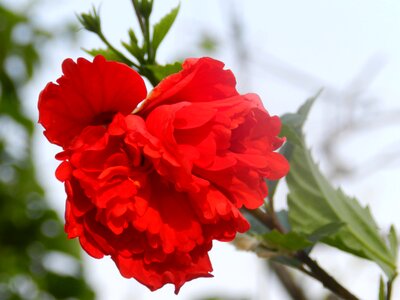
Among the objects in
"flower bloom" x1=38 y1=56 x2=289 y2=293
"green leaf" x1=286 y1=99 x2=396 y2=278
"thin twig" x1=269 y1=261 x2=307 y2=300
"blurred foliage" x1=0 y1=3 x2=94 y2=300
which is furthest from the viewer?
"blurred foliage" x1=0 y1=3 x2=94 y2=300

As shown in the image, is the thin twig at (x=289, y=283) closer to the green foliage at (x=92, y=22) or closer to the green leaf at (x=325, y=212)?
the green leaf at (x=325, y=212)

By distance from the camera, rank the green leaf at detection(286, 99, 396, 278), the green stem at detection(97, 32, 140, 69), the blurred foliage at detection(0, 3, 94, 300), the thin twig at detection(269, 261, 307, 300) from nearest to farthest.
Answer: the green stem at detection(97, 32, 140, 69), the green leaf at detection(286, 99, 396, 278), the thin twig at detection(269, 261, 307, 300), the blurred foliage at detection(0, 3, 94, 300)

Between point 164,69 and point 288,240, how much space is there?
24cm

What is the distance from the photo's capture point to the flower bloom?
1.98 feet

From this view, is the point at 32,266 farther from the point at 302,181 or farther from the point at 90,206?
the point at 90,206

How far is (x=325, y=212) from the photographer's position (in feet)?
2.89

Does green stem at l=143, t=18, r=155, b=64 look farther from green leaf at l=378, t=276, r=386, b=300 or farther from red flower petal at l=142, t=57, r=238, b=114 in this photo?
green leaf at l=378, t=276, r=386, b=300

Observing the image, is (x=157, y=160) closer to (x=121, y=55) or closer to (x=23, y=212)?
(x=121, y=55)

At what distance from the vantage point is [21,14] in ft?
8.25

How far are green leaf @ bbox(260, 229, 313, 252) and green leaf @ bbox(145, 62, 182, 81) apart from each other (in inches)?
8.4

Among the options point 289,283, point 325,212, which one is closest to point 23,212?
point 289,283

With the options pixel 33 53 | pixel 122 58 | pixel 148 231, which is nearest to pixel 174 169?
pixel 148 231

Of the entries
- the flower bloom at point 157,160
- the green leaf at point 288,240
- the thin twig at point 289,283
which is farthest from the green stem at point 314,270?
the thin twig at point 289,283

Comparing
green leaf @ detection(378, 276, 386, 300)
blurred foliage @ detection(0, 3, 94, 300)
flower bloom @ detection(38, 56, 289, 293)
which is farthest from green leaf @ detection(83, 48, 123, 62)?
blurred foliage @ detection(0, 3, 94, 300)
